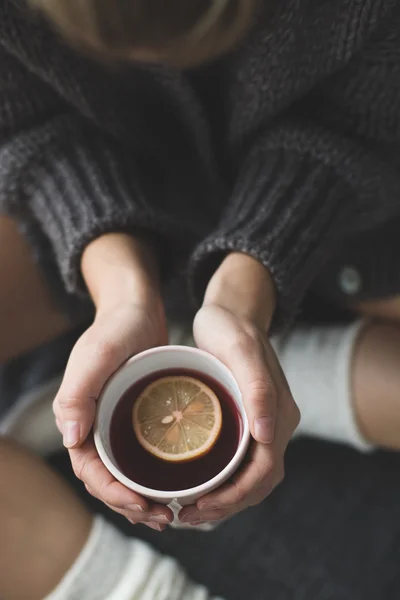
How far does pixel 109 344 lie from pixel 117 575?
12.8 inches

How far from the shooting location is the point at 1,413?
90 cm

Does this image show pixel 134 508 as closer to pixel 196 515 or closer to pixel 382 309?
pixel 196 515

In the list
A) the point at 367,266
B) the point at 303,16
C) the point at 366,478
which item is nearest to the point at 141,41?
the point at 303,16

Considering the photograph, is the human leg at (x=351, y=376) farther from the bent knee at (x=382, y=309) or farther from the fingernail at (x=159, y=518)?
the fingernail at (x=159, y=518)

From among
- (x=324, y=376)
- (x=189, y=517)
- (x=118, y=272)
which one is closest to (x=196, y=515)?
(x=189, y=517)

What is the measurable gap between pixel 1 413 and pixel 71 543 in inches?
10.2

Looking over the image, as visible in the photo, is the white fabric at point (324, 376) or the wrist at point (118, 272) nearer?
the wrist at point (118, 272)

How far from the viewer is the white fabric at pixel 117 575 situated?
27.3 inches

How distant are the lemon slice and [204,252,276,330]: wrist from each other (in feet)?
0.27

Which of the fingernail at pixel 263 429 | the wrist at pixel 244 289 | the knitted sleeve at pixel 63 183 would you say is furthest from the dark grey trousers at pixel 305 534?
the fingernail at pixel 263 429

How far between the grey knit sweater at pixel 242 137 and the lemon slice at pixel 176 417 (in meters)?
0.15

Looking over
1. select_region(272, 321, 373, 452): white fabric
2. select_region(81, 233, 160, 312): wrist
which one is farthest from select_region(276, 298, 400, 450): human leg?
select_region(81, 233, 160, 312): wrist

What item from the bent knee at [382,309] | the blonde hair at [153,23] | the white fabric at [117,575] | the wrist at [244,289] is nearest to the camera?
the blonde hair at [153,23]

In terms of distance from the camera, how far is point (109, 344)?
1.71 feet
